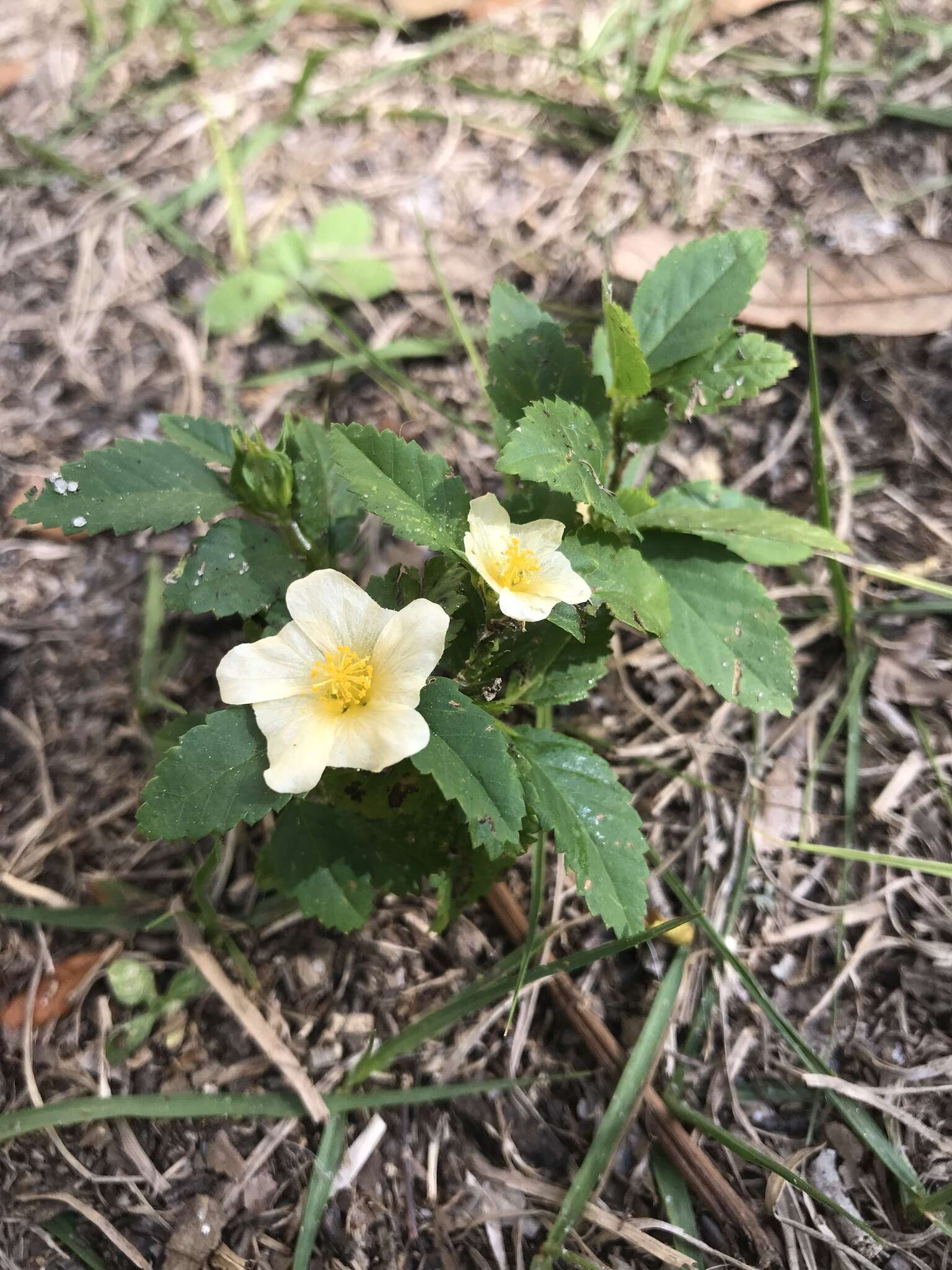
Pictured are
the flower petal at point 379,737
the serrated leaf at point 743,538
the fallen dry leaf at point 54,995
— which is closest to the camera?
the flower petal at point 379,737

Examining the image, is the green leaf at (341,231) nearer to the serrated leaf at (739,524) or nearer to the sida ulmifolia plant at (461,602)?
the sida ulmifolia plant at (461,602)

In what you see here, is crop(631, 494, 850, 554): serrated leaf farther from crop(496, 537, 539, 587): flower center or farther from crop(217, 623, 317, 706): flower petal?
crop(217, 623, 317, 706): flower petal

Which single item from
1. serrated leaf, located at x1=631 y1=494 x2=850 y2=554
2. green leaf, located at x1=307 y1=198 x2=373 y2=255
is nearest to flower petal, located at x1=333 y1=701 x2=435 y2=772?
serrated leaf, located at x1=631 y1=494 x2=850 y2=554

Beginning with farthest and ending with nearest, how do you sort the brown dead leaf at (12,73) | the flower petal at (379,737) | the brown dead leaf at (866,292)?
the brown dead leaf at (12,73) < the brown dead leaf at (866,292) < the flower petal at (379,737)

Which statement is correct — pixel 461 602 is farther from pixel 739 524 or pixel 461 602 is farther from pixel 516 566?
pixel 739 524

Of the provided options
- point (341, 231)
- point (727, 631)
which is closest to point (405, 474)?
point (727, 631)

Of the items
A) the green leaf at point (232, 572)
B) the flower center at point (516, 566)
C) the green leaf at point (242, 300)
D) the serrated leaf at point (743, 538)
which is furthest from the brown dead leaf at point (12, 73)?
the flower center at point (516, 566)

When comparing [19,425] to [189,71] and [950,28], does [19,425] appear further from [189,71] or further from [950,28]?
[950,28]

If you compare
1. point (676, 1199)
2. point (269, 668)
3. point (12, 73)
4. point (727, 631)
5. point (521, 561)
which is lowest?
point (676, 1199)
